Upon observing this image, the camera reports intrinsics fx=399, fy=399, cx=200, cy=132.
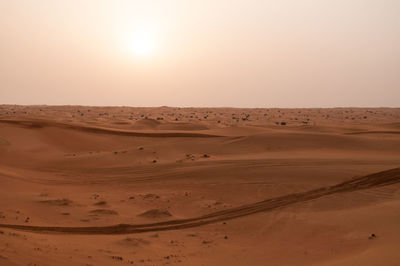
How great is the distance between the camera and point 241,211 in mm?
8914

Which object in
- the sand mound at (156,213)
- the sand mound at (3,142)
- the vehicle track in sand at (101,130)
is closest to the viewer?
the sand mound at (156,213)

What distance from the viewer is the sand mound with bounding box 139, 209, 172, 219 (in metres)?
8.50

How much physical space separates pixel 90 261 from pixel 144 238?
5.63 ft

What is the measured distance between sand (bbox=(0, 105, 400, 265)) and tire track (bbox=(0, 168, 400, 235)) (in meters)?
0.02

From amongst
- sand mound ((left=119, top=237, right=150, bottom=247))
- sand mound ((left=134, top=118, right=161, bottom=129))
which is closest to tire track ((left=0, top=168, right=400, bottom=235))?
sand mound ((left=119, top=237, right=150, bottom=247))

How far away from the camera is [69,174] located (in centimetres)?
1292

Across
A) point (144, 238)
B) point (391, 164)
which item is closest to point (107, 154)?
point (144, 238)

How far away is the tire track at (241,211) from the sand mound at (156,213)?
0.37 m

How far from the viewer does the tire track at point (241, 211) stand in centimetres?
743

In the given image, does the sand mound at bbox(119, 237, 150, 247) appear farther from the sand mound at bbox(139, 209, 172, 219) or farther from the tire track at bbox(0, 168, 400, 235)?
the sand mound at bbox(139, 209, 172, 219)

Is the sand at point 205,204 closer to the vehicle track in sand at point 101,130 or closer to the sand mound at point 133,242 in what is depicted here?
the sand mound at point 133,242

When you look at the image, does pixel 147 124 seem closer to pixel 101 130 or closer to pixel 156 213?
pixel 101 130

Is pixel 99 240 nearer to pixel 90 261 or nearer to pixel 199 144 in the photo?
pixel 90 261

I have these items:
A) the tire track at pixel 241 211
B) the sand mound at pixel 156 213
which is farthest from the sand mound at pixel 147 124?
the sand mound at pixel 156 213
